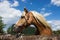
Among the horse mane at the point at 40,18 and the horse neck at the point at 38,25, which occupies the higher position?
the horse mane at the point at 40,18

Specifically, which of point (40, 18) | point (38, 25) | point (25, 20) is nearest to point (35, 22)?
point (38, 25)

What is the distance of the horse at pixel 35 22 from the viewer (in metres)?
6.21

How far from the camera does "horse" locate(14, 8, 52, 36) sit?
20.4 feet

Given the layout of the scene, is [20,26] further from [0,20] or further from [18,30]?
[0,20]

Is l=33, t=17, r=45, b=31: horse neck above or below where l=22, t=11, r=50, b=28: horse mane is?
below

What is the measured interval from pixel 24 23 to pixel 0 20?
41.2 meters

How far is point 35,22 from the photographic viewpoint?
6.61m

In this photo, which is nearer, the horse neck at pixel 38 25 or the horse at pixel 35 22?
the horse at pixel 35 22

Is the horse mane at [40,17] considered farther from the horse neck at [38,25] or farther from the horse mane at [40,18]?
the horse neck at [38,25]

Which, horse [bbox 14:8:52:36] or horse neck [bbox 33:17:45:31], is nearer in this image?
horse [bbox 14:8:52:36]

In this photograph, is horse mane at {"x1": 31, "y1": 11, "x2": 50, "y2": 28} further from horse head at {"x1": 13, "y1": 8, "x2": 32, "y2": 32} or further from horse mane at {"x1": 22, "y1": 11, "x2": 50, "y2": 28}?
horse head at {"x1": 13, "y1": 8, "x2": 32, "y2": 32}

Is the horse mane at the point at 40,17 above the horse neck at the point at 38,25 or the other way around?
above

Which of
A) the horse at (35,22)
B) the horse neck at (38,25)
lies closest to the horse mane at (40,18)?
the horse at (35,22)

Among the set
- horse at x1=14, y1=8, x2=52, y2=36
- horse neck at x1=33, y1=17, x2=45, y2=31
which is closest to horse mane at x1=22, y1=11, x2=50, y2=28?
horse at x1=14, y1=8, x2=52, y2=36
